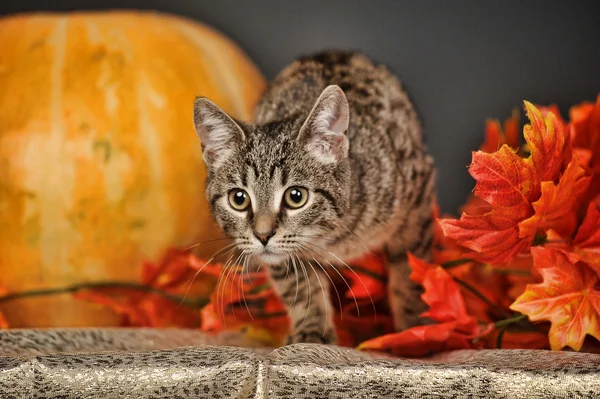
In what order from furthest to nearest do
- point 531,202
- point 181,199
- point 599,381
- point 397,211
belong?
1. point 181,199
2. point 397,211
3. point 531,202
4. point 599,381

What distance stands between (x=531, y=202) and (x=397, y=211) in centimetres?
28

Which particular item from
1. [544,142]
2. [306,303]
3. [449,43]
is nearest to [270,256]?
[306,303]

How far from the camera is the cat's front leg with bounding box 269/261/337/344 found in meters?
0.90

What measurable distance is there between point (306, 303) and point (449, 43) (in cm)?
60

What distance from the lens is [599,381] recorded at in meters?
0.55

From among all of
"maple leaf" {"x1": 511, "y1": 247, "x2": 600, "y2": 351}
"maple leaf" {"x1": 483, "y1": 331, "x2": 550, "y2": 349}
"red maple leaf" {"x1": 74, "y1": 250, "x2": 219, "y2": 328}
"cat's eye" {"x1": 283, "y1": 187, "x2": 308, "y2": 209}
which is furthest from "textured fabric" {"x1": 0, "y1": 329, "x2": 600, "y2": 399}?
"red maple leaf" {"x1": 74, "y1": 250, "x2": 219, "y2": 328}

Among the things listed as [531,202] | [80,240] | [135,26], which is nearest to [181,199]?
[80,240]

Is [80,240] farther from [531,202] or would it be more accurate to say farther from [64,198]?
[531,202]

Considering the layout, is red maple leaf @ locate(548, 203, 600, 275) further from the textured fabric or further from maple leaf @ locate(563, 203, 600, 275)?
the textured fabric

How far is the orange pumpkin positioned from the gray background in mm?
253

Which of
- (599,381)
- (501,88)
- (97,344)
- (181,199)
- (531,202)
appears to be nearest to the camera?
(599,381)

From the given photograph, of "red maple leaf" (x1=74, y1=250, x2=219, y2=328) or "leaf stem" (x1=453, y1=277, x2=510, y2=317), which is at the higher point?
"leaf stem" (x1=453, y1=277, x2=510, y2=317)

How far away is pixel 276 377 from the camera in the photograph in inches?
22.8

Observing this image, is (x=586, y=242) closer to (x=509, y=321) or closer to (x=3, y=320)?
(x=509, y=321)
